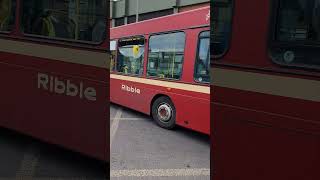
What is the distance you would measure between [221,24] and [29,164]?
1.51 m

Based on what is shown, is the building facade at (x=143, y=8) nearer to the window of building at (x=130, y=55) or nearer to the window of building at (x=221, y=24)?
the window of building at (x=221, y=24)

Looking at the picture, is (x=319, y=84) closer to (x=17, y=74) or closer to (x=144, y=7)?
(x=144, y=7)

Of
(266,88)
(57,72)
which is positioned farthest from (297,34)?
(57,72)

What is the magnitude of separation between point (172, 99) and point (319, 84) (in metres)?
1.60

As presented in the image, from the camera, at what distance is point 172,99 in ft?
10.1

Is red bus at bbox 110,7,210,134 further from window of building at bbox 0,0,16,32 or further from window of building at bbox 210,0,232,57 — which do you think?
window of building at bbox 0,0,16,32

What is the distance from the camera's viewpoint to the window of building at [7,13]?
279 cm

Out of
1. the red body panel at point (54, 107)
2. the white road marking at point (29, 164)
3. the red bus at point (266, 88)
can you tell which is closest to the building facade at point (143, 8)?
the red bus at point (266, 88)

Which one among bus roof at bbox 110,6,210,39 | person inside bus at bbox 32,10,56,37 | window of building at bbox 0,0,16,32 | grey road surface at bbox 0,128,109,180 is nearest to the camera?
bus roof at bbox 110,6,210,39

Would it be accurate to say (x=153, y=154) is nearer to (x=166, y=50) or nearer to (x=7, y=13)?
(x=166, y=50)

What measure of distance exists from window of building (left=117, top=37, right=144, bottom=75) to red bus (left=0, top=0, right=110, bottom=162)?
118mm

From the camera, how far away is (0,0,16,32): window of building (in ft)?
9.14

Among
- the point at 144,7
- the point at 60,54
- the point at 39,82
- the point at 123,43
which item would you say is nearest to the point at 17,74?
the point at 39,82

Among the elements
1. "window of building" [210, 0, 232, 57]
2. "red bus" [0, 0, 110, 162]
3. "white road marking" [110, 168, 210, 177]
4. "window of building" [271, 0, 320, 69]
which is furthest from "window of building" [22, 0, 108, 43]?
"window of building" [271, 0, 320, 69]
